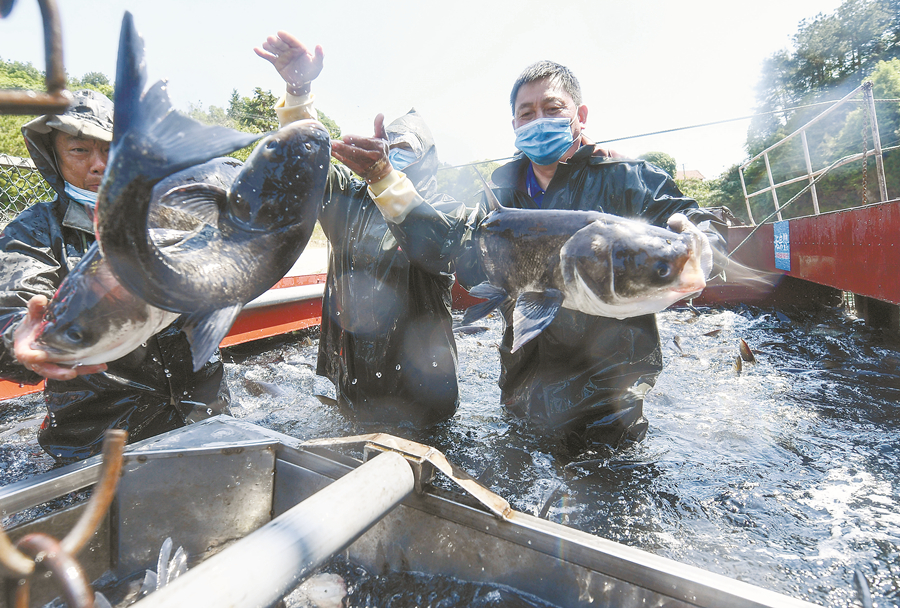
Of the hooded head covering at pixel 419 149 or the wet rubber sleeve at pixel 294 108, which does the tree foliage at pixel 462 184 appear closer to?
the hooded head covering at pixel 419 149

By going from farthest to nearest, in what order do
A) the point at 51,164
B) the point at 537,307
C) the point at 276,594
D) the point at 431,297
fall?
the point at 431,297 < the point at 51,164 < the point at 537,307 < the point at 276,594

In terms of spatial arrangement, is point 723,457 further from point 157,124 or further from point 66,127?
point 66,127

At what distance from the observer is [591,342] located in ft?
9.75

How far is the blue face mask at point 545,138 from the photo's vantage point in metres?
2.63

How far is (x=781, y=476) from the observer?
3086 mm

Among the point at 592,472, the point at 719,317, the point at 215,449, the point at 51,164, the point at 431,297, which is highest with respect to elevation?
the point at 51,164

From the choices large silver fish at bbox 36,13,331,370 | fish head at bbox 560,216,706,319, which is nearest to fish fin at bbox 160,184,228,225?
large silver fish at bbox 36,13,331,370

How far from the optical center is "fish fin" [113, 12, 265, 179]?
0.89 m

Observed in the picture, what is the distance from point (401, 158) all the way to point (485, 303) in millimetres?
1575

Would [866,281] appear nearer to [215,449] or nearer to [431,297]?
[431,297]

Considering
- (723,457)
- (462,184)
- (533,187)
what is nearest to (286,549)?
(533,187)

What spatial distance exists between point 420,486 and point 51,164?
2.82 m

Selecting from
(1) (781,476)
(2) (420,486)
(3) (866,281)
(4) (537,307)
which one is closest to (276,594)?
(2) (420,486)

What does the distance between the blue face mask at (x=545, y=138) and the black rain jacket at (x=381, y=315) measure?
2.30 feet
